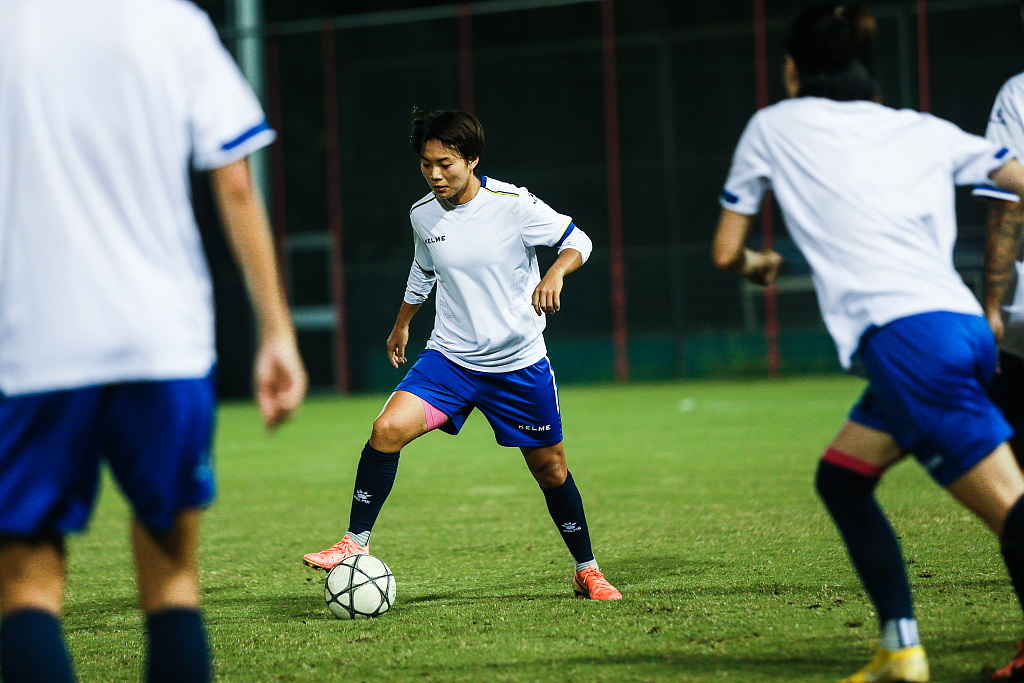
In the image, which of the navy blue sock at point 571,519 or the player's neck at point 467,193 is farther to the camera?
the player's neck at point 467,193

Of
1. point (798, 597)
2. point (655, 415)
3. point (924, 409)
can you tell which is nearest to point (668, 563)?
point (798, 597)

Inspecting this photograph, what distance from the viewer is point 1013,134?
132 inches

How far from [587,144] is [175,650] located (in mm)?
16906

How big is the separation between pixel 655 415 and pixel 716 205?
5.98 m

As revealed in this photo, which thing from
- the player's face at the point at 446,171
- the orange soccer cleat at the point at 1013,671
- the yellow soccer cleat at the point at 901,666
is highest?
the player's face at the point at 446,171

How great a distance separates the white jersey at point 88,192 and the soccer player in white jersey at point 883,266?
4.45ft

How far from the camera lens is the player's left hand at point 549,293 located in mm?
4219

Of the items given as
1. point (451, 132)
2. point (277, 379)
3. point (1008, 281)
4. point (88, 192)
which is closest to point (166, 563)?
point (277, 379)

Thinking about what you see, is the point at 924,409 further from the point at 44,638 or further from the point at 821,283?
the point at 44,638

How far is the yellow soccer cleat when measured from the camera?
2832 mm

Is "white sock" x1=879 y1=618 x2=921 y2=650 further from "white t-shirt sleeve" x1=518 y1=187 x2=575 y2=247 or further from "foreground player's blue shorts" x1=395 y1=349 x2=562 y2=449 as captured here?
"white t-shirt sleeve" x1=518 y1=187 x2=575 y2=247

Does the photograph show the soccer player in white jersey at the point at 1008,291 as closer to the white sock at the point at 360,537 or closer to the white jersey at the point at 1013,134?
the white jersey at the point at 1013,134

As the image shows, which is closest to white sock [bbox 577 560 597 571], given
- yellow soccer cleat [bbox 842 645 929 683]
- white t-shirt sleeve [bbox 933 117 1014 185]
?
yellow soccer cleat [bbox 842 645 929 683]

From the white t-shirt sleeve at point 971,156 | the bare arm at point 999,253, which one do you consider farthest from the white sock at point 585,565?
the white t-shirt sleeve at point 971,156
